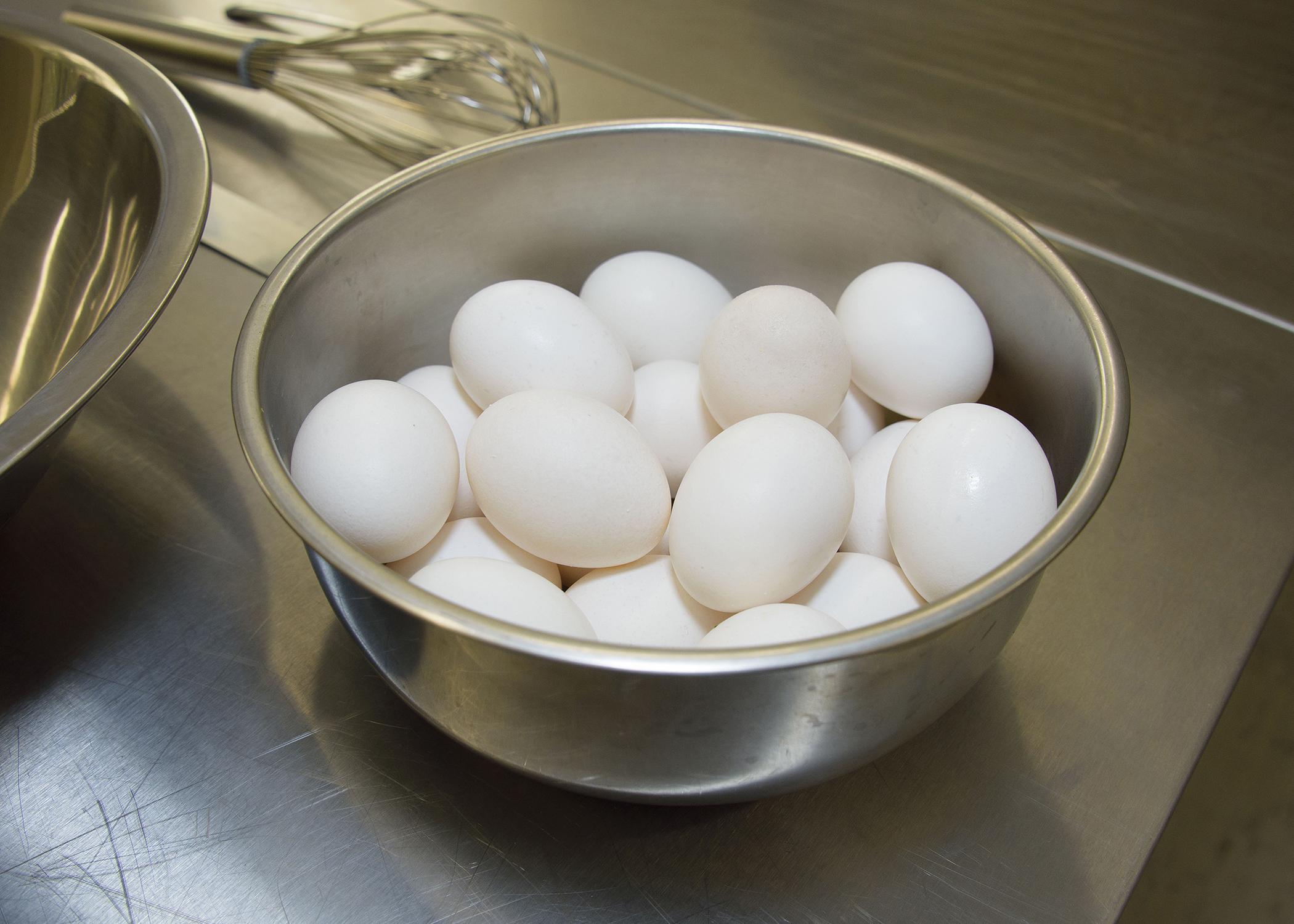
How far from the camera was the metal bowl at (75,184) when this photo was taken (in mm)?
622

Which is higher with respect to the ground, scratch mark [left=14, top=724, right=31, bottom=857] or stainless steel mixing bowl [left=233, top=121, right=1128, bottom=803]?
stainless steel mixing bowl [left=233, top=121, right=1128, bottom=803]

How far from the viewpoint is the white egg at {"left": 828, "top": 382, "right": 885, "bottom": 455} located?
2.05ft

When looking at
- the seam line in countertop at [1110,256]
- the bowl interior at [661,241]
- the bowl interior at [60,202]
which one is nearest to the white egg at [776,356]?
the bowl interior at [661,241]

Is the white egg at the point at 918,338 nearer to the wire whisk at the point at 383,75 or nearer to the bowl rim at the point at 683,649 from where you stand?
the bowl rim at the point at 683,649

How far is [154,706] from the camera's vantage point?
54 centimetres

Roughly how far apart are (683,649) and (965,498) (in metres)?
0.20

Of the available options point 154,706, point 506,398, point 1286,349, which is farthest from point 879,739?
point 1286,349

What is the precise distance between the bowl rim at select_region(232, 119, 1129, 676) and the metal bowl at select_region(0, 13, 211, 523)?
0.14m

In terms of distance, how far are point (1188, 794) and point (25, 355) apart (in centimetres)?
124

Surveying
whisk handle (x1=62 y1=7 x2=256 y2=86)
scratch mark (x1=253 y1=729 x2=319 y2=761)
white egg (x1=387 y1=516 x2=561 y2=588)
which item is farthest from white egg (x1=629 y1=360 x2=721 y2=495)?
whisk handle (x1=62 y1=7 x2=256 y2=86)

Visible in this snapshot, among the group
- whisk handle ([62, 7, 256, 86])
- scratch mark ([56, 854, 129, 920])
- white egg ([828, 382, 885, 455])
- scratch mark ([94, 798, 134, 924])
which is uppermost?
whisk handle ([62, 7, 256, 86])

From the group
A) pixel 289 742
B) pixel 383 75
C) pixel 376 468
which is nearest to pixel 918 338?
pixel 376 468

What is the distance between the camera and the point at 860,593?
0.51 m

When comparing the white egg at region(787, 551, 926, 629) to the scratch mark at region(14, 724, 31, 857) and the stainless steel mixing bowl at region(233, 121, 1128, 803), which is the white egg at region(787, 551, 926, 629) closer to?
the stainless steel mixing bowl at region(233, 121, 1128, 803)
